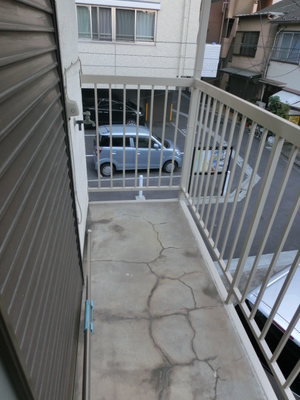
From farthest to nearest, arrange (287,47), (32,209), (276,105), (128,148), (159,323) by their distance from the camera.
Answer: (128,148)
(276,105)
(287,47)
(159,323)
(32,209)

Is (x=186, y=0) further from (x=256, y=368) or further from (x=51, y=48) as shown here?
(x=256, y=368)

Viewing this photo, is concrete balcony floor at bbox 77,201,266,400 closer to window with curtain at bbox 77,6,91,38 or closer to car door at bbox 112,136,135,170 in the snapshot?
car door at bbox 112,136,135,170

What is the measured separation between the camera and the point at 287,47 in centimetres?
189

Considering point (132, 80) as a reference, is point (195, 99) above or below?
below

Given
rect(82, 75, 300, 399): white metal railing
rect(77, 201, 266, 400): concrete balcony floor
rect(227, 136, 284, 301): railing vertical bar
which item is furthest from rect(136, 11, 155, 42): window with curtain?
rect(227, 136, 284, 301): railing vertical bar

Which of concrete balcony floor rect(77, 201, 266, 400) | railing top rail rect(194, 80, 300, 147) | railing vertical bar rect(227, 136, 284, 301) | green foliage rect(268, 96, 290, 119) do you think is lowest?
concrete balcony floor rect(77, 201, 266, 400)

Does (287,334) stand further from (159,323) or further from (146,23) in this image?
(146,23)

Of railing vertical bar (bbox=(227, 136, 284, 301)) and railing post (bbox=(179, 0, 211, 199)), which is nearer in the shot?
railing vertical bar (bbox=(227, 136, 284, 301))

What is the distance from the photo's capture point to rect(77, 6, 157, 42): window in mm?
6776

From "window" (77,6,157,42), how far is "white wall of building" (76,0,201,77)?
0.21 m

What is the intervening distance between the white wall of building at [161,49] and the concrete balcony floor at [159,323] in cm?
591

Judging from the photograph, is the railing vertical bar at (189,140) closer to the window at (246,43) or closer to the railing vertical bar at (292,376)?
the window at (246,43)

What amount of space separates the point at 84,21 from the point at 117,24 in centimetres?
101

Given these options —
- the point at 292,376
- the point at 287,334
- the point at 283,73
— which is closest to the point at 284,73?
the point at 283,73
